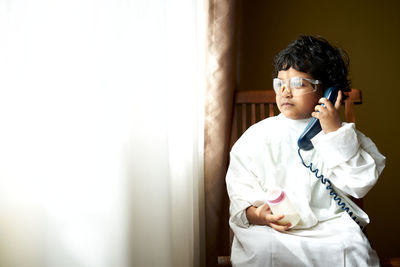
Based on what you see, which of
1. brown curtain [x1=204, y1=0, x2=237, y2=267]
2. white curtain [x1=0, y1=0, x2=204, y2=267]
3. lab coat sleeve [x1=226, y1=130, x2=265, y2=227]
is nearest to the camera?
white curtain [x1=0, y1=0, x2=204, y2=267]

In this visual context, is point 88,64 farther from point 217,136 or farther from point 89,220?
point 217,136

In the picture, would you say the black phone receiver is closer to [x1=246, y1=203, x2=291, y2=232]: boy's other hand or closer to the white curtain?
[x1=246, y1=203, x2=291, y2=232]: boy's other hand

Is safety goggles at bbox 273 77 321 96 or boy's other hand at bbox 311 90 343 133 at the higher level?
safety goggles at bbox 273 77 321 96

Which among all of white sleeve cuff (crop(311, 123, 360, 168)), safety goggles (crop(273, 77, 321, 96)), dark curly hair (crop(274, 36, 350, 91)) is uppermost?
dark curly hair (crop(274, 36, 350, 91))

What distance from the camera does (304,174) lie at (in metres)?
1.05

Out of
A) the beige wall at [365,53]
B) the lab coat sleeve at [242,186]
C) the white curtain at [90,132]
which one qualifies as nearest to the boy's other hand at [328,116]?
the lab coat sleeve at [242,186]

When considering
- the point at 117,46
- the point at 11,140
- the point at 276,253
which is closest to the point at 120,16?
the point at 117,46

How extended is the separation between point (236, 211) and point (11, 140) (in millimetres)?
571

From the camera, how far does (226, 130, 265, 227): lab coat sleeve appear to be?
101 cm

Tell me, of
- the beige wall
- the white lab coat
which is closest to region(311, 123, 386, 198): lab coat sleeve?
the white lab coat

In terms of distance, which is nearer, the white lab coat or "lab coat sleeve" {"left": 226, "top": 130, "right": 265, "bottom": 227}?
the white lab coat

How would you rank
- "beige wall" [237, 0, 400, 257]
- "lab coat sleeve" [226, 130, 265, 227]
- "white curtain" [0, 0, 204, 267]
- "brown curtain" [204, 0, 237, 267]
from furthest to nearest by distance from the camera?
"beige wall" [237, 0, 400, 257]
"brown curtain" [204, 0, 237, 267]
"lab coat sleeve" [226, 130, 265, 227]
"white curtain" [0, 0, 204, 267]

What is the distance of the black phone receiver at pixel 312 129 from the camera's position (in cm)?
104

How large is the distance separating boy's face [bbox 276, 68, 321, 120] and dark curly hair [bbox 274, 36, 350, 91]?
14mm
